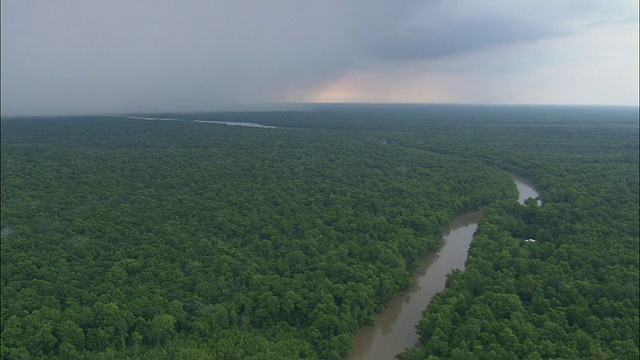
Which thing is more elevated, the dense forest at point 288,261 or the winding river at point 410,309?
the dense forest at point 288,261

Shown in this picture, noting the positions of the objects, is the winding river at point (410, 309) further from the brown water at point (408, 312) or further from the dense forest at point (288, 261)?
the dense forest at point (288, 261)

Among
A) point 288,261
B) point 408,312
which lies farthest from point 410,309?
point 288,261

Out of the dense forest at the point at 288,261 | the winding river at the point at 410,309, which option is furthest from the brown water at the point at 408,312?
the dense forest at the point at 288,261

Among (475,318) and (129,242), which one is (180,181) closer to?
(129,242)

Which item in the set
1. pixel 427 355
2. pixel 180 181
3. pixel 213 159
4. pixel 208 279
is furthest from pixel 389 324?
pixel 213 159

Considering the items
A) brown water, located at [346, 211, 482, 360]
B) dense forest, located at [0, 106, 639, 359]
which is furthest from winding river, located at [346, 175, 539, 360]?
dense forest, located at [0, 106, 639, 359]

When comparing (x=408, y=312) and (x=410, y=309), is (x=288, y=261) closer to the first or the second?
(x=408, y=312)
